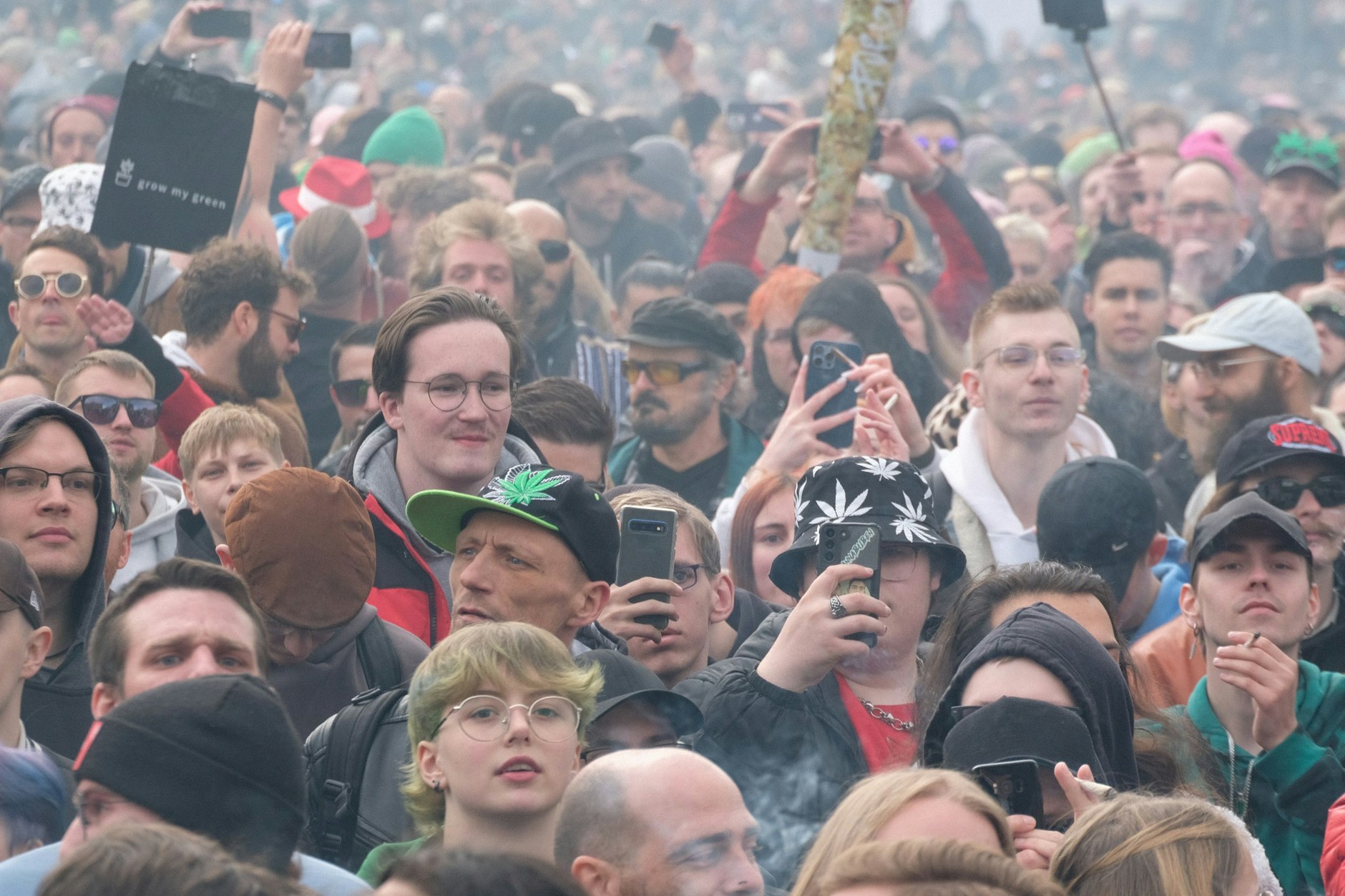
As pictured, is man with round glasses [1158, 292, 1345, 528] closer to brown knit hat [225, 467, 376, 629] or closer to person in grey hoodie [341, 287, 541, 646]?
person in grey hoodie [341, 287, 541, 646]

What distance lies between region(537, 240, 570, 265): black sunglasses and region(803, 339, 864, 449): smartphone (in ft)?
8.49

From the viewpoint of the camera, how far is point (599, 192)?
1009 cm

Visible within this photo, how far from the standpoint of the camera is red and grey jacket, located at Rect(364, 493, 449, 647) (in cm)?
436

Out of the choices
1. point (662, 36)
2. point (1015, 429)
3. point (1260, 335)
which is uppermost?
point (662, 36)

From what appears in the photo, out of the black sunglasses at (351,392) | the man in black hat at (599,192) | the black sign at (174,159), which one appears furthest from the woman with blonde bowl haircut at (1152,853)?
the man in black hat at (599,192)

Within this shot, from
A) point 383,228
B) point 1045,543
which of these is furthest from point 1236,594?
point 383,228

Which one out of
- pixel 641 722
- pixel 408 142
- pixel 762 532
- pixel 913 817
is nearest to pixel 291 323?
pixel 762 532

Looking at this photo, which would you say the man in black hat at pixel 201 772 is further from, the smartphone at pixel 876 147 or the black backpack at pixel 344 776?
the smartphone at pixel 876 147

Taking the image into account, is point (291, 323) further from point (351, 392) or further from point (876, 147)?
point (876, 147)

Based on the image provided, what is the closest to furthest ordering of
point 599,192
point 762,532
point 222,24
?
point 762,532, point 222,24, point 599,192

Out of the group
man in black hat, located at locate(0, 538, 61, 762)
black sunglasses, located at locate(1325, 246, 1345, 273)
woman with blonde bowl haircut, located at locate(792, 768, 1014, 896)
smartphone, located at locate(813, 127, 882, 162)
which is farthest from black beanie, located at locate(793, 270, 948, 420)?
woman with blonde bowl haircut, located at locate(792, 768, 1014, 896)

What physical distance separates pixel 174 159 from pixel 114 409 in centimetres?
148

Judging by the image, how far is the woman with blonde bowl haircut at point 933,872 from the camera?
2336mm

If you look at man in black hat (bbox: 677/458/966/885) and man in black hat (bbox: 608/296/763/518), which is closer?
man in black hat (bbox: 677/458/966/885)
